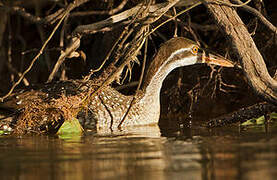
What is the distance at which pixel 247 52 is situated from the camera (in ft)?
18.1

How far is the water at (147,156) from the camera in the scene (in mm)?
3145

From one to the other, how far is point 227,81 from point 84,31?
Answer: 267 centimetres

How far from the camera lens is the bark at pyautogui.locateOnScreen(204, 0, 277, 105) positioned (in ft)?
17.4

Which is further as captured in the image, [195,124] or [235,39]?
[195,124]

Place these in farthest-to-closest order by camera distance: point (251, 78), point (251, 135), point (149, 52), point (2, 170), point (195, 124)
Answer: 1. point (149, 52)
2. point (195, 124)
3. point (251, 78)
4. point (251, 135)
5. point (2, 170)

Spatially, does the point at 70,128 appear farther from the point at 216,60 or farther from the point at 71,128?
the point at 216,60

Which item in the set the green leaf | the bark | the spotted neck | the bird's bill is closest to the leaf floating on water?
the green leaf

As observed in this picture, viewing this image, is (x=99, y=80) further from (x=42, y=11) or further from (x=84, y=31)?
(x=42, y=11)

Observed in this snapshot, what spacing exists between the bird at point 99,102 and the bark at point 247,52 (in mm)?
1354

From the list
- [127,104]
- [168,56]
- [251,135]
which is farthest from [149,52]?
[251,135]

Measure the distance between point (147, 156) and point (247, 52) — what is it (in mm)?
2221

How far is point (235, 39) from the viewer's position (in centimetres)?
559

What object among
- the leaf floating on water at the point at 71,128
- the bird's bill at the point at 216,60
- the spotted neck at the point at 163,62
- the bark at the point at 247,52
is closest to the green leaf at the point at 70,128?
the leaf floating on water at the point at 71,128

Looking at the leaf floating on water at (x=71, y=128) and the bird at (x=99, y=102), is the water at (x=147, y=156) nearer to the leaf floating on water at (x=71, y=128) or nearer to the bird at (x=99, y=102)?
the leaf floating on water at (x=71, y=128)
